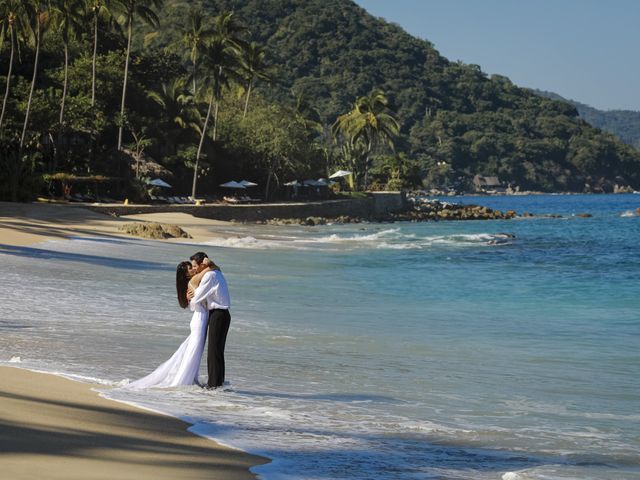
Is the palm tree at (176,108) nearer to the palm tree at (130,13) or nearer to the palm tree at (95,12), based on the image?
the palm tree at (130,13)

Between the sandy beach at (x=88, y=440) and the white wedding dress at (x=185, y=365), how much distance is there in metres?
0.63

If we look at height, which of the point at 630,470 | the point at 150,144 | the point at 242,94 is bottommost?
the point at 630,470

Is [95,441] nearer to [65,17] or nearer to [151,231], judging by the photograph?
[151,231]

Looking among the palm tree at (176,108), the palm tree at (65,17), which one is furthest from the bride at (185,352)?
the palm tree at (176,108)

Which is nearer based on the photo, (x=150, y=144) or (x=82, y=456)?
(x=82, y=456)

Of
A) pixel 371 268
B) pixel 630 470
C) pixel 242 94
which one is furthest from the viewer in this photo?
pixel 242 94

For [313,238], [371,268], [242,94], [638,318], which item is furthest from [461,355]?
[242,94]

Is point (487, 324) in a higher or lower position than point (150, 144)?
lower

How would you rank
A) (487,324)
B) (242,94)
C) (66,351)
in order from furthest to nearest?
(242,94) < (487,324) < (66,351)

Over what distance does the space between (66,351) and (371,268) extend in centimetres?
2009

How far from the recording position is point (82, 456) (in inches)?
263

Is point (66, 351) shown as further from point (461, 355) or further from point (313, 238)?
point (313, 238)

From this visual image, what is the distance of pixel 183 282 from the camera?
32.7 ft

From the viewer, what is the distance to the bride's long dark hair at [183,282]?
32.4ft
